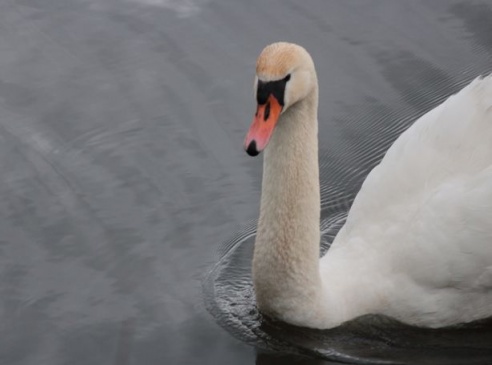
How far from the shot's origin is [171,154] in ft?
32.0

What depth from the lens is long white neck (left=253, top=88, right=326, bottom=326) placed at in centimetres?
748

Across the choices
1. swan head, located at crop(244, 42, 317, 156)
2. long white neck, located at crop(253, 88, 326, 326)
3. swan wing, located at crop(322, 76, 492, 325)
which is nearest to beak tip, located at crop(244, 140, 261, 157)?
swan head, located at crop(244, 42, 317, 156)

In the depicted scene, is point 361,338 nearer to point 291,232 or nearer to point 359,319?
point 359,319

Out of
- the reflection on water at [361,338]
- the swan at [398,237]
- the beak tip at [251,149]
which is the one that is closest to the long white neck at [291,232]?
the swan at [398,237]

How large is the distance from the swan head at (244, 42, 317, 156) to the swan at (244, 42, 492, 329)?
A: 460 millimetres

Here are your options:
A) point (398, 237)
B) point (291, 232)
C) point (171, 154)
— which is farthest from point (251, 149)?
point (171, 154)

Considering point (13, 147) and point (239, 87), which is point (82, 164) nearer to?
point (13, 147)

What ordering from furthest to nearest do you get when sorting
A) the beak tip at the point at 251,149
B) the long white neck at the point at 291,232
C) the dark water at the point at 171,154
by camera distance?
the dark water at the point at 171,154 < the long white neck at the point at 291,232 < the beak tip at the point at 251,149

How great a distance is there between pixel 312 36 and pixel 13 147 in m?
2.91

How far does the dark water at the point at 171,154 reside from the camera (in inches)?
312

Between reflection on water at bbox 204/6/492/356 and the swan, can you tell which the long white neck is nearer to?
the swan

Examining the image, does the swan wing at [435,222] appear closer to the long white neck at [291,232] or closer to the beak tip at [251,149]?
the long white neck at [291,232]

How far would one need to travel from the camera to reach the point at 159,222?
9016mm

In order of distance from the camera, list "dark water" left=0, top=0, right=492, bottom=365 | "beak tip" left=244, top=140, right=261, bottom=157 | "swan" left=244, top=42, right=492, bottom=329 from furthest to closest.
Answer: "dark water" left=0, top=0, right=492, bottom=365 → "swan" left=244, top=42, right=492, bottom=329 → "beak tip" left=244, top=140, right=261, bottom=157
